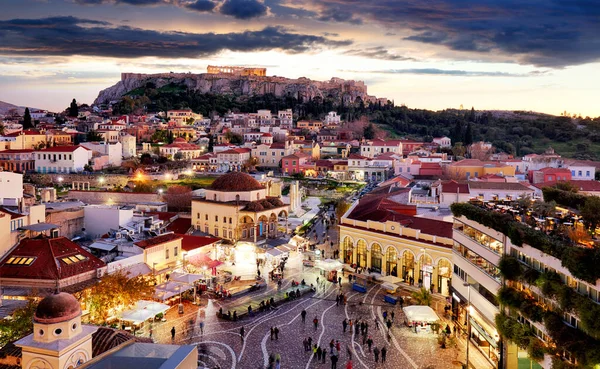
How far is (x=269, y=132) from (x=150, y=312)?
7685 centimetres

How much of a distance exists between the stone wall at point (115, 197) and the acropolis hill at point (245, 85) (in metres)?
105

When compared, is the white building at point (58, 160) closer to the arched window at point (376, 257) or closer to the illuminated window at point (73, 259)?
the illuminated window at point (73, 259)

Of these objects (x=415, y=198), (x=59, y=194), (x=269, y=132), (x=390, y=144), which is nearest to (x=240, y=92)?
(x=269, y=132)

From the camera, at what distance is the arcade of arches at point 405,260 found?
29.4 m

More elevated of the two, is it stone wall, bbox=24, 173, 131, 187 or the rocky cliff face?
the rocky cliff face

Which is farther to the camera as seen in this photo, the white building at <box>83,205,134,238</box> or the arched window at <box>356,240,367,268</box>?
the white building at <box>83,205,134,238</box>

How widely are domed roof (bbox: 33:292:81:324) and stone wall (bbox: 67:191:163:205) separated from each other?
37103 millimetres

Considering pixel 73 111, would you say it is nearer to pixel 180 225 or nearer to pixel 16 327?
pixel 180 225

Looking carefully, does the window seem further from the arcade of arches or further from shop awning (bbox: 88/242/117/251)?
the arcade of arches

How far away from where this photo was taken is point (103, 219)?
35.4m

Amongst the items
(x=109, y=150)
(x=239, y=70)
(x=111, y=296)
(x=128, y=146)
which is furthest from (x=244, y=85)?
(x=111, y=296)

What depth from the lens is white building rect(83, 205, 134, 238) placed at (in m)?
35.0

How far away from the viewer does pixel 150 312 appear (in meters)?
22.7

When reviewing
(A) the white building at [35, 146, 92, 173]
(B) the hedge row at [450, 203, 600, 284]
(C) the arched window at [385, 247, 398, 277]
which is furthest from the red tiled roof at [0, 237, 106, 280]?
(A) the white building at [35, 146, 92, 173]
